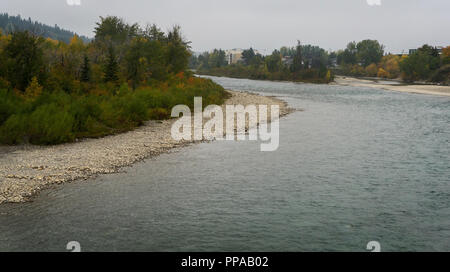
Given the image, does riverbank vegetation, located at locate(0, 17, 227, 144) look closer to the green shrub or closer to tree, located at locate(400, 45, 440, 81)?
the green shrub

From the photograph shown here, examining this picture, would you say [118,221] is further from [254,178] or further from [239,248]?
[254,178]

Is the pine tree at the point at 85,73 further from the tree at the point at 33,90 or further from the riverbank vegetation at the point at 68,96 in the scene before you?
the tree at the point at 33,90

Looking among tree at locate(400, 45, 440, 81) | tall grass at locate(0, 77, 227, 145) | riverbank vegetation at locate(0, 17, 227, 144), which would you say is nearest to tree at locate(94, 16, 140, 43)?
riverbank vegetation at locate(0, 17, 227, 144)

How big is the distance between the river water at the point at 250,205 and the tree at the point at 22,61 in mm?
14458

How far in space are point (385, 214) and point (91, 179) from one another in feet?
40.0

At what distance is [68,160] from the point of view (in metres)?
19.5

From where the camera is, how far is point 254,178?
1878 centimetres

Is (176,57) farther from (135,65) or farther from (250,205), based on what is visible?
(250,205)

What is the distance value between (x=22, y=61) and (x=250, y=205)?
75.4 feet

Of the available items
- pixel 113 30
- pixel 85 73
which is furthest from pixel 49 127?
pixel 113 30

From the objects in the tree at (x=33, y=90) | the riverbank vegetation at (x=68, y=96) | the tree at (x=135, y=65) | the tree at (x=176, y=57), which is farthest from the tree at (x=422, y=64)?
the tree at (x=33, y=90)

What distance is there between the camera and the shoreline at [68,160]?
51.5 feet

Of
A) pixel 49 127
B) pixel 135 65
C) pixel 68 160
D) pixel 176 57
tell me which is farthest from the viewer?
pixel 176 57

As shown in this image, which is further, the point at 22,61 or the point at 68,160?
the point at 22,61
